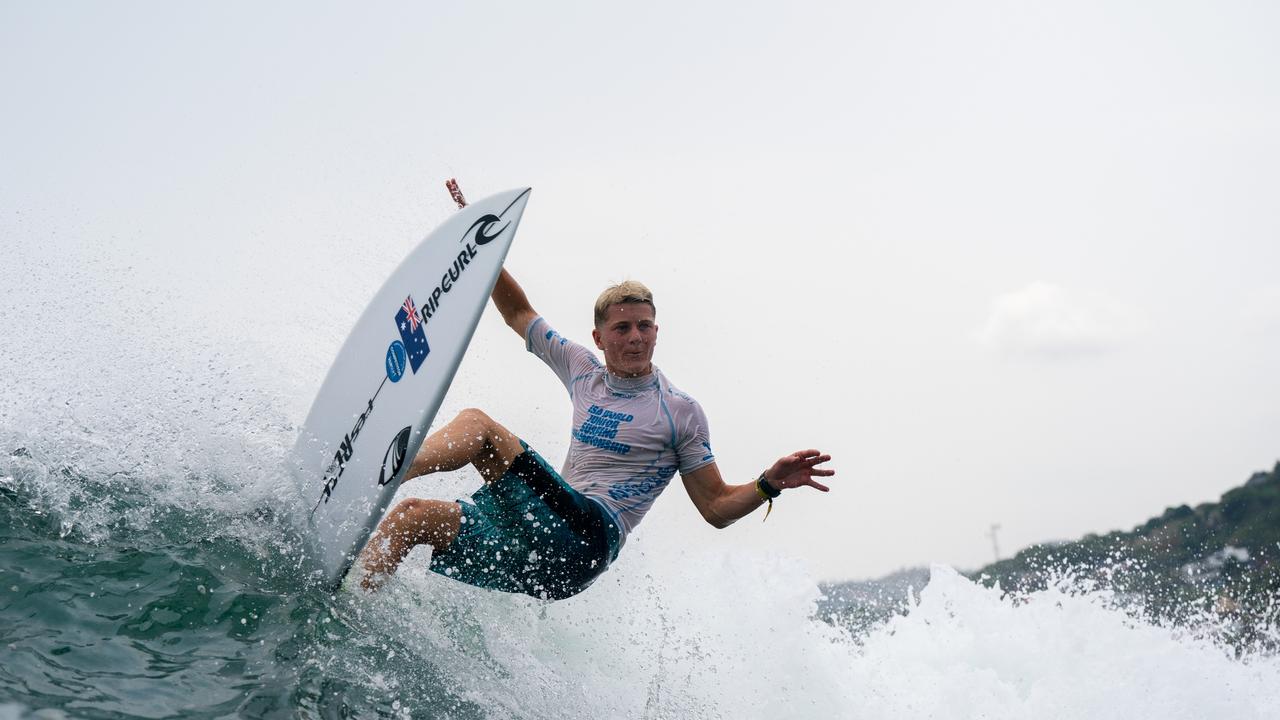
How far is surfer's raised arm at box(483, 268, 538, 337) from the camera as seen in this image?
15.1ft

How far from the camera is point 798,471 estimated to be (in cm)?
364

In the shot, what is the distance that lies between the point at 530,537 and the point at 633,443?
0.59 meters

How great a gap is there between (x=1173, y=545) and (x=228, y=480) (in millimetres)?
24753

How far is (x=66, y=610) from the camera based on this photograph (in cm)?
343

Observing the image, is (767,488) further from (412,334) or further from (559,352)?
(412,334)

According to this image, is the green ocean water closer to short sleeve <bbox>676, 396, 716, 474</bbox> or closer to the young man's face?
short sleeve <bbox>676, 396, 716, 474</bbox>

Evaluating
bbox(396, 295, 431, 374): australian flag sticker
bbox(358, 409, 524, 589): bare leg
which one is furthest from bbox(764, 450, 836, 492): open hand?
bbox(396, 295, 431, 374): australian flag sticker

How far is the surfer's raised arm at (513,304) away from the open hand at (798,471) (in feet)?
5.17

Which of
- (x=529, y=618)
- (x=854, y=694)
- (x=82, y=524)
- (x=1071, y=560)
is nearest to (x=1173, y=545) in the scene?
(x=1071, y=560)

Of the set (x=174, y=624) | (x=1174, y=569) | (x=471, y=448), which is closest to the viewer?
(x=174, y=624)

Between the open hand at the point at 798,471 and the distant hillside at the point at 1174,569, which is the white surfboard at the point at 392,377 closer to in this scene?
the open hand at the point at 798,471

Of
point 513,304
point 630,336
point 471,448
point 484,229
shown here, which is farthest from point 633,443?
point 484,229

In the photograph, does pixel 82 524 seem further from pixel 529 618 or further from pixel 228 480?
pixel 529 618

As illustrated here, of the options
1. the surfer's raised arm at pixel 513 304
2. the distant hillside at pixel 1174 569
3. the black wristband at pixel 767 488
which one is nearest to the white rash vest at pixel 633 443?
the black wristband at pixel 767 488
